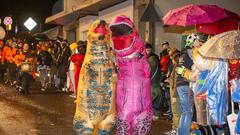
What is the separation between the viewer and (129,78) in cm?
695

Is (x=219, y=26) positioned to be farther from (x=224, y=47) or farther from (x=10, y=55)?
(x=10, y=55)

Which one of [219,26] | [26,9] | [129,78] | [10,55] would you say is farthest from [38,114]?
[26,9]

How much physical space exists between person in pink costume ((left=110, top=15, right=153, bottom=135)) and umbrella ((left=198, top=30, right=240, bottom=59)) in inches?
40.3

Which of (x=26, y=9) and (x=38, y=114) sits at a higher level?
(x=26, y=9)

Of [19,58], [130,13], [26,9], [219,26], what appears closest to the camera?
[219,26]

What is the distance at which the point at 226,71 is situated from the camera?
6496mm

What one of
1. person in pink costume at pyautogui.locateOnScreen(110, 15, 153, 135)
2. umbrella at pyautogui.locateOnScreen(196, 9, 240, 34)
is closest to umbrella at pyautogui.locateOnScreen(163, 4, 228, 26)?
umbrella at pyautogui.locateOnScreen(196, 9, 240, 34)

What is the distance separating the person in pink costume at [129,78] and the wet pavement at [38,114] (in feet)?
8.34

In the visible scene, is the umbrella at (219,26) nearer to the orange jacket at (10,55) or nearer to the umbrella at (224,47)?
the umbrella at (224,47)

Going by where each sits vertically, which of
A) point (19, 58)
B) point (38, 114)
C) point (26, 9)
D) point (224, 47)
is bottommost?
point (38, 114)

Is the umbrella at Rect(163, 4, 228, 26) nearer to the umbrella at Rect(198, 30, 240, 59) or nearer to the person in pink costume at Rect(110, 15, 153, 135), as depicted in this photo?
the person in pink costume at Rect(110, 15, 153, 135)

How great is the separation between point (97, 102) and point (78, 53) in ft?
24.2

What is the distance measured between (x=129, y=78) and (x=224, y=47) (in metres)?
1.50

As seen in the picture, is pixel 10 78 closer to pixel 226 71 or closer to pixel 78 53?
pixel 78 53
